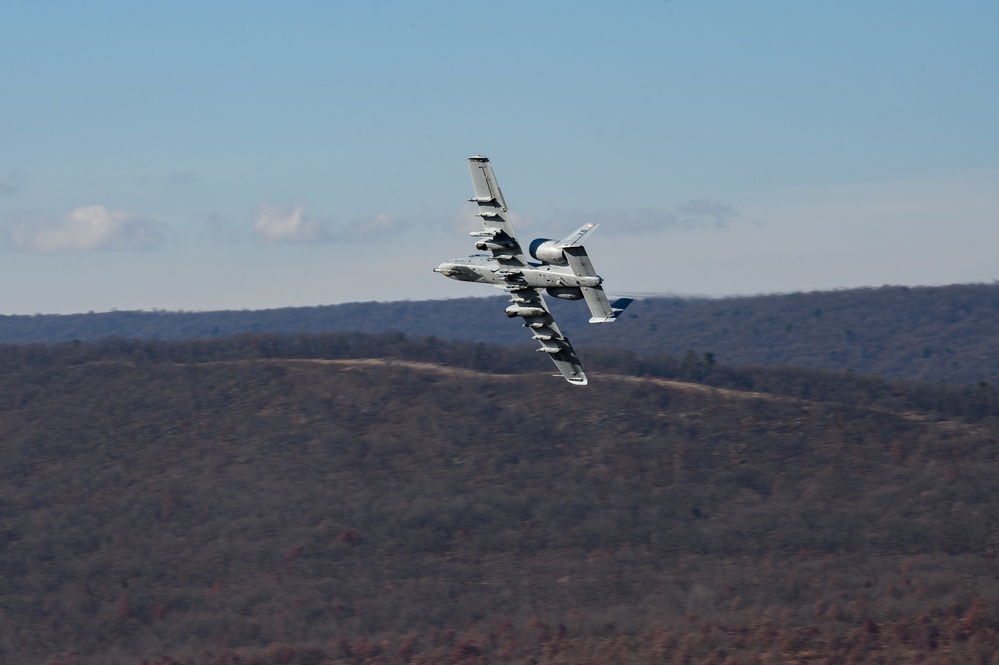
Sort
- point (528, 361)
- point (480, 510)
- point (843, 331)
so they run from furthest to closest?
point (843, 331) → point (528, 361) → point (480, 510)

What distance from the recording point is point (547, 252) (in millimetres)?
45594

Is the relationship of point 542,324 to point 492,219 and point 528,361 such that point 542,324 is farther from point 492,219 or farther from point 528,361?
point 528,361

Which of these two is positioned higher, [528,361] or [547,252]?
[547,252]

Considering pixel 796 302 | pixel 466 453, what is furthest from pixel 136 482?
pixel 796 302

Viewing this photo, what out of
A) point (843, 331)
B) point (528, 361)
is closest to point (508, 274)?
point (528, 361)

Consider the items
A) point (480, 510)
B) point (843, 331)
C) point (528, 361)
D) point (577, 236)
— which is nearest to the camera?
point (577, 236)

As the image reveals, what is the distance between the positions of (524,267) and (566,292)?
207 centimetres

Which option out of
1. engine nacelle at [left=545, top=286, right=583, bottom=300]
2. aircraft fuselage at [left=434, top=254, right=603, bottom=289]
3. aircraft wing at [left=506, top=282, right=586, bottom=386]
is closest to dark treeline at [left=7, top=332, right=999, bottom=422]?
aircraft wing at [left=506, top=282, right=586, bottom=386]

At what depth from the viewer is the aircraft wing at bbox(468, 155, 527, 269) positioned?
43969mm

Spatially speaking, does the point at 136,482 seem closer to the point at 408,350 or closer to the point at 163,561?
the point at 163,561

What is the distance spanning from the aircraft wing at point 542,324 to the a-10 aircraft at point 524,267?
0.04m

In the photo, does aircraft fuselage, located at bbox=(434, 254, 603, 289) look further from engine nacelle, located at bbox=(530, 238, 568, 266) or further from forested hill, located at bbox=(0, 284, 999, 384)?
forested hill, located at bbox=(0, 284, 999, 384)

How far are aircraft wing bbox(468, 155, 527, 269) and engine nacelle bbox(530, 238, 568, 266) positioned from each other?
0.75 meters

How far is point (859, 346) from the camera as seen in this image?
547 ft
